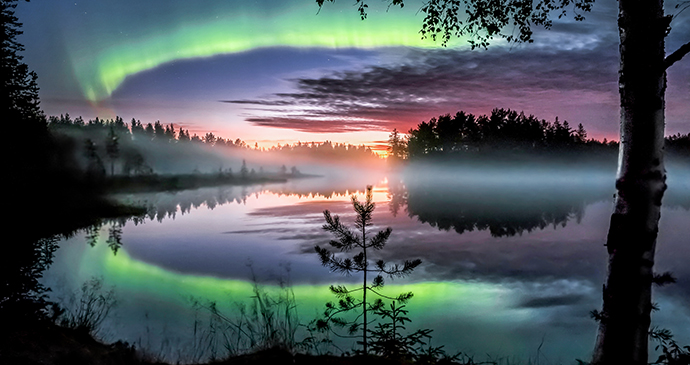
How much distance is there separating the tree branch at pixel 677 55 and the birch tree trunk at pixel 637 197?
0.06 m

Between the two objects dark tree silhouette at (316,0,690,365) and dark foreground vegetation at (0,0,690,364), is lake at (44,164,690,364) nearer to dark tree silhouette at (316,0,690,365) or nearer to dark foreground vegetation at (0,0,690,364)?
dark foreground vegetation at (0,0,690,364)

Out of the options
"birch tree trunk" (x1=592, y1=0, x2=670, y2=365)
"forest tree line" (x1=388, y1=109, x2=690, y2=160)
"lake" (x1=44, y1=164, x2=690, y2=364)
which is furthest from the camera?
"forest tree line" (x1=388, y1=109, x2=690, y2=160)

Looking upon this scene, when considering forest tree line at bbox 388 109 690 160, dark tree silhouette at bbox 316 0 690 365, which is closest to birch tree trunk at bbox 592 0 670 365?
dark tree silhouette at bbox 316 0 690 365

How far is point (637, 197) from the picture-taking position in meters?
4.63

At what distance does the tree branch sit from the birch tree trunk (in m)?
0.06

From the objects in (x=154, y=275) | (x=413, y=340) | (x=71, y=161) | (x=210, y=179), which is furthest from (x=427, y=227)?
(x=210, y=179)

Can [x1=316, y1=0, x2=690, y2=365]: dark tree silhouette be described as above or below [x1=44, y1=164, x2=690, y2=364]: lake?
above

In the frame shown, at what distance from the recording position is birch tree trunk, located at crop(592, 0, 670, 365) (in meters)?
4.62

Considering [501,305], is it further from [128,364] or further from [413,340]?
[128,364]

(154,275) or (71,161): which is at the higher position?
(71,161)

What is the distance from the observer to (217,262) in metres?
22.9

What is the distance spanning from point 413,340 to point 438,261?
17.4m

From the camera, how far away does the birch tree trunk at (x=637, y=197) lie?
462cm

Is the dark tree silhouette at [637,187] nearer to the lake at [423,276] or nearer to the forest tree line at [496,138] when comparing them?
the lake at [423,276]
